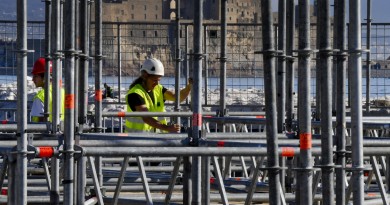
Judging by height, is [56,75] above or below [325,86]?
above

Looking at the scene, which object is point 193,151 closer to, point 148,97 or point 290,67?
point 290,67

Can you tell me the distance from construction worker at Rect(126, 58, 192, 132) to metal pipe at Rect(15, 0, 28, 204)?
6.03 metres

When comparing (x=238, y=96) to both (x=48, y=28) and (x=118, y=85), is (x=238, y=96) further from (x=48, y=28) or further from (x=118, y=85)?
(x=48, y=28)

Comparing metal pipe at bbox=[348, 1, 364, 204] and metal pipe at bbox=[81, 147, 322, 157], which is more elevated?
metal pipe at bbox=[348, 1, 364, 204]

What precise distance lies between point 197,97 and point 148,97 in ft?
20.0

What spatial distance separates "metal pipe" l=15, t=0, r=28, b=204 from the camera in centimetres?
830

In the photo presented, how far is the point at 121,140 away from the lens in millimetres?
9531

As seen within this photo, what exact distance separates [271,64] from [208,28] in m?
16.0

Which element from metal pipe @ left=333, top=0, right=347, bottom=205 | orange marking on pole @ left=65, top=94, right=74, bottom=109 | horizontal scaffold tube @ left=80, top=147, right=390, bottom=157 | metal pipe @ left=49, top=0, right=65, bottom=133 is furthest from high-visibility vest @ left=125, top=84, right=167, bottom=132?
metal pipe @ left=333, top=0, right=347, bottom=205

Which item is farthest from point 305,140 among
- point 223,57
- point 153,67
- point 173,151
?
point 153,67

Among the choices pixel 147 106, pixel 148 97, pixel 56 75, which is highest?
pixel 56 75

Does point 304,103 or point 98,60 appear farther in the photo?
point 98,60

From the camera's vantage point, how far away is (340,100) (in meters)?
8.22

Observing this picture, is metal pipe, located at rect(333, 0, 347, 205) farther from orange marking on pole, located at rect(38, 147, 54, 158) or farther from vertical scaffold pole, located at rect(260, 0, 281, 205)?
orange marking on pole, located at rect(38, 147, 54, 158)
